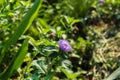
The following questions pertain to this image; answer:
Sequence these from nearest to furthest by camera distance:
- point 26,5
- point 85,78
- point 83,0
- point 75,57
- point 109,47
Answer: point 26,5, point 85,78, point 75,57, point 109,47, point 83,0

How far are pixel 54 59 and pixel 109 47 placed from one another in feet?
2.77

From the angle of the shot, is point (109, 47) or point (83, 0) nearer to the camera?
point (109, 47)

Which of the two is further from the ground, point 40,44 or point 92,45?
point 40,44

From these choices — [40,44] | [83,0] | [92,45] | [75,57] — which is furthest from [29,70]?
[83,0]

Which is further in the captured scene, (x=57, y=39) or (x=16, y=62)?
(x=57, y=39)

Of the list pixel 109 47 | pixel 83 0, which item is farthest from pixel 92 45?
pixel 83 0

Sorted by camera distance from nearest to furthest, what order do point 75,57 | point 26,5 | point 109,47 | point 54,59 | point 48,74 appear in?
point 48,74
point 54,59
point 26,5
point 75,57
point 109,47

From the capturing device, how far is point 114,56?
227 centimetres

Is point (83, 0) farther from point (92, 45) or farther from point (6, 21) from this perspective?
point (6, 21)

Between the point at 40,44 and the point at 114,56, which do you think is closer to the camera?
the point at 40,44

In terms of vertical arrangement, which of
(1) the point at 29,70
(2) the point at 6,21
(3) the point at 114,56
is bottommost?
(3) the point at 114,56

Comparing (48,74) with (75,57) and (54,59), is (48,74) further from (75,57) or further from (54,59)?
(75,57)

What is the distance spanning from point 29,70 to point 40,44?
20 centimetres

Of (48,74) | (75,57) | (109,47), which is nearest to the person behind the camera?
(48,74)
